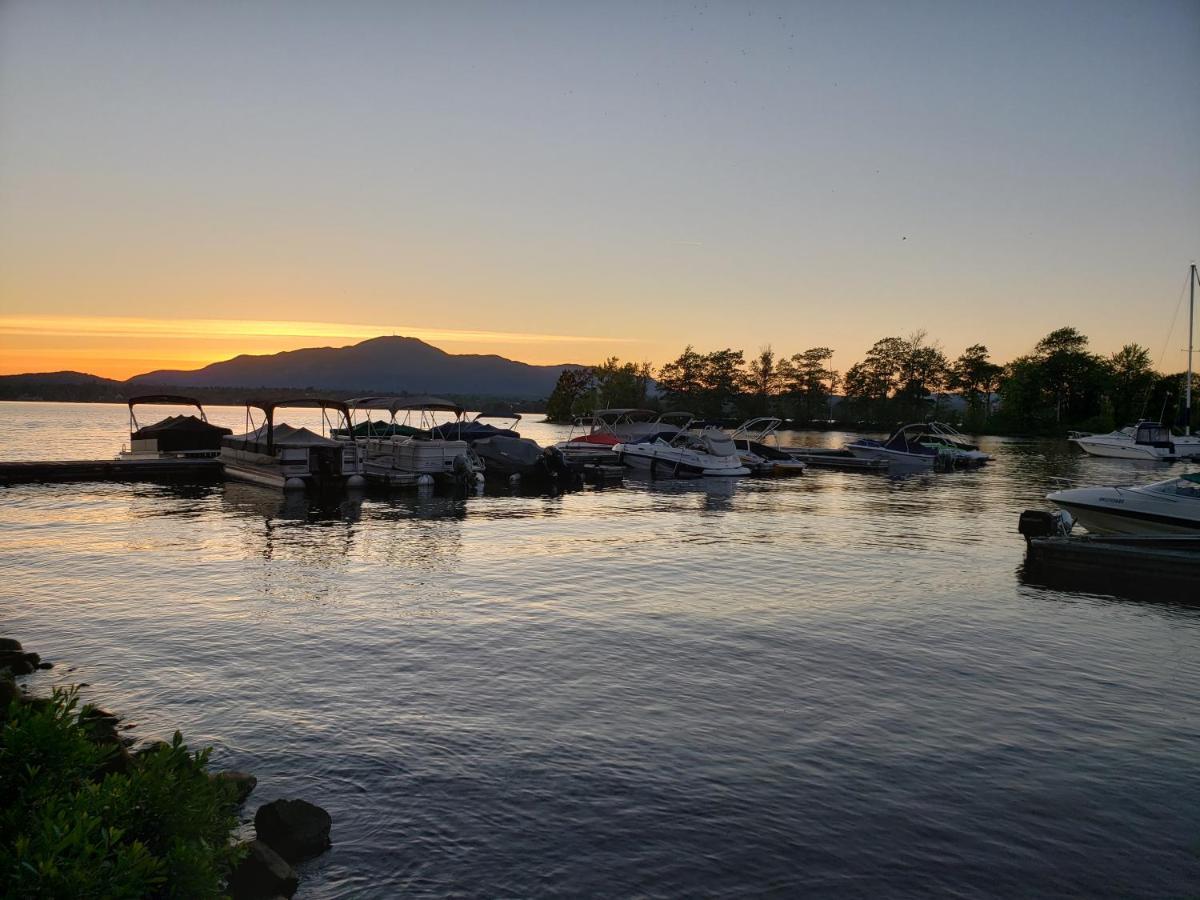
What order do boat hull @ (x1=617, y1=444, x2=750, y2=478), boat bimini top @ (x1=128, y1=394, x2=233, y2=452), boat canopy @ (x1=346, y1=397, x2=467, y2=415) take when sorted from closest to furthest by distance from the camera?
boat canopy @ (x1=346, y1=397, x2=467, y2=415) → boat bimini top @ (x1=128, y1=394, x2=233, y2=452) → boat hull @ (x1=617, y1=444, x2=750, y2=478)

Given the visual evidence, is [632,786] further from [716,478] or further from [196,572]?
[716,478]

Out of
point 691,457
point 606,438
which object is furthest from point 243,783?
point 606,438

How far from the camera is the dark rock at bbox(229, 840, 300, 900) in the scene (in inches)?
262

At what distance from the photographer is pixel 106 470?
145 feet

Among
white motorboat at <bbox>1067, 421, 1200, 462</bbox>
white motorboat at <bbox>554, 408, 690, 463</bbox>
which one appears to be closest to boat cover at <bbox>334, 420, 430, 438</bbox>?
white motorboat at <bbox>554, 408, 690, 463</bbox>

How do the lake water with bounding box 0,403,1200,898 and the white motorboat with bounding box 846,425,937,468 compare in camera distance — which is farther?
the white motorboat with bounding box 846,425,937,468

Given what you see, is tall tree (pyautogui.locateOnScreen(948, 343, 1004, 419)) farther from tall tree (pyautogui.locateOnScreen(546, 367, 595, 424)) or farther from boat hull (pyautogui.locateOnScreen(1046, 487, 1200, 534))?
boat hull (pyautogui.locateOnScreen(1046, 487, 1200, 534))

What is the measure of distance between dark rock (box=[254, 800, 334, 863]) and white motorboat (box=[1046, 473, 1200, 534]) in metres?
25.2

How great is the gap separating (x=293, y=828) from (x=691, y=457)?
47016mm

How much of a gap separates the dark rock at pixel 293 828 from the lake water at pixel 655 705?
184mm

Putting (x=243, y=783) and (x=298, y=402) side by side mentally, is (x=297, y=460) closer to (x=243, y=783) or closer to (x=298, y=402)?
(x=298, y=402)

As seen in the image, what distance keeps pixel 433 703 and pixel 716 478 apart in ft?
141

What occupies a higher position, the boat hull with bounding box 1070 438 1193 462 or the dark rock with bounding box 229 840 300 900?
the dark rock with bounding box 229 840 300 900

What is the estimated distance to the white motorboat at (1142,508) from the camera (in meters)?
24.8
